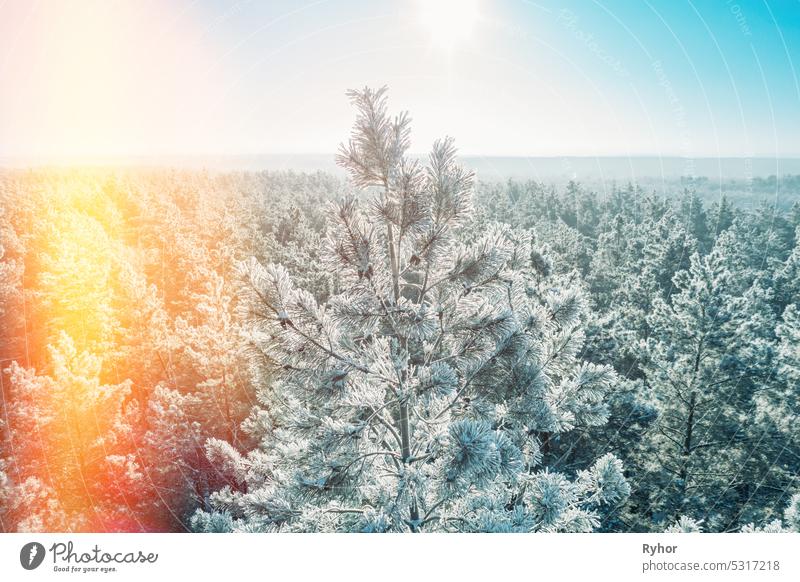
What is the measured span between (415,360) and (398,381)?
39cm

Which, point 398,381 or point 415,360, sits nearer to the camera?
point 398,381

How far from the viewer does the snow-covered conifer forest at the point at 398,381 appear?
104 inches

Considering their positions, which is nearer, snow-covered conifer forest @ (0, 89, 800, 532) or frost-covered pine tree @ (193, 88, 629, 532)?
frost-covered pine tree @ (193, 88, 629, 532)

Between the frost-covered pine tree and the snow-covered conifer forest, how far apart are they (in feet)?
0.05

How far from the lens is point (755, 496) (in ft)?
31.3

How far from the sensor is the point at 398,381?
116 inches

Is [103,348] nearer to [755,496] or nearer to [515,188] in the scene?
[755,496]

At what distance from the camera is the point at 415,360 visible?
329 cm

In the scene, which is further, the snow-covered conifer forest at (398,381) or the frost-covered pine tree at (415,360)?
the snow-covered conifer forest at (398,381)

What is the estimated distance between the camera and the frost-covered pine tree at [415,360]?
98.7 inches

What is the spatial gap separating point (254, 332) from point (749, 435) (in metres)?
12.1

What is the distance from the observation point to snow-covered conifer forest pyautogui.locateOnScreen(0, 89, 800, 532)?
104 inches

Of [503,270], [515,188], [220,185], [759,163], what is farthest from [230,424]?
[515,188]

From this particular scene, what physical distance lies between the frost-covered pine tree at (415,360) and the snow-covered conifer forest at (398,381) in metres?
0.02
